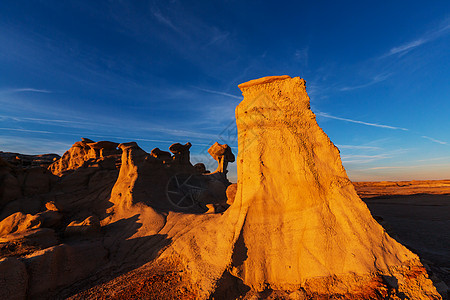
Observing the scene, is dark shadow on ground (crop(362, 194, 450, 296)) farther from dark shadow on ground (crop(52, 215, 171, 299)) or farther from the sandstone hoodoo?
dark shadow on ground (crop(52, 215, 171, 299))

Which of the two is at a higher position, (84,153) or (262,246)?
(84,153)

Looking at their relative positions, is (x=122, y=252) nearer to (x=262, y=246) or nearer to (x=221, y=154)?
(x=262, y=246)

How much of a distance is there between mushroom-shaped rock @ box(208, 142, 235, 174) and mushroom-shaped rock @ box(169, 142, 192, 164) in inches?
236

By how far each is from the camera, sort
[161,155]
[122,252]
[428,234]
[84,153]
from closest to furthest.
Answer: [122,252] < [428,234] < [84,153] < [161,155]

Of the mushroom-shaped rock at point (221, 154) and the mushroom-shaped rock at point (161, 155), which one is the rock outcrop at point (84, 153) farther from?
the mushroom-shaped rock at point (221, 154)

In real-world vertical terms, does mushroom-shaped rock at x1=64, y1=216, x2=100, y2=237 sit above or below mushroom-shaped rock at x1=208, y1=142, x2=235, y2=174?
below

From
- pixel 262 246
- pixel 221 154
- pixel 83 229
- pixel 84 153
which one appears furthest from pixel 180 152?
pixel 262 246

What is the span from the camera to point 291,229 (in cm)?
464

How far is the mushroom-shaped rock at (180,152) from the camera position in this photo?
18.2m

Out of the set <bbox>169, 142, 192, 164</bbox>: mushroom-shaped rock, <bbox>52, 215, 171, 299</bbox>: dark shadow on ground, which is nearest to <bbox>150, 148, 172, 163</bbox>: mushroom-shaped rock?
<bbox>169, 142, 192, 164</bbox>: mushroom-shaped rock

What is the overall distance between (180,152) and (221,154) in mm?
7119

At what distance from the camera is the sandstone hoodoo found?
151 inches

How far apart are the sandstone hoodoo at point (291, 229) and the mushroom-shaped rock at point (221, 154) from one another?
18.3 metres

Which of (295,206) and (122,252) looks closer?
(295,206)
